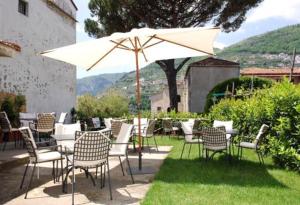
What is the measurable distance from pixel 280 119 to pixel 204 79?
93.7ft

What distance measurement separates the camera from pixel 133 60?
833cm

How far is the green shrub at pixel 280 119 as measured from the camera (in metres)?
7.10

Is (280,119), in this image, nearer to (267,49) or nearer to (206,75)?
(206,75)

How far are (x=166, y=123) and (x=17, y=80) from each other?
18.5 ft

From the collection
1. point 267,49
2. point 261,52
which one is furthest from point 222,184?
point 267,49

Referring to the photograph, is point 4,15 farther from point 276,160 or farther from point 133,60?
point 276,160

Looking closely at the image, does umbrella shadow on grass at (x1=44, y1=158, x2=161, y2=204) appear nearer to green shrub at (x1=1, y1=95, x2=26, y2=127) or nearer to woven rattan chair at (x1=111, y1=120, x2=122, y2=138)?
woven rattan chair at (x1=111, y1=120, x2=122, y2=138)

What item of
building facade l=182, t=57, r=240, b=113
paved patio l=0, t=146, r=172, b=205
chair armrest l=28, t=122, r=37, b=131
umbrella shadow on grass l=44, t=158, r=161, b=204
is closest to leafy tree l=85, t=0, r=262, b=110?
building facade l=182, t=57, r=240, b=113

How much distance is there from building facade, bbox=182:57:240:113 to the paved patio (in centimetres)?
2878

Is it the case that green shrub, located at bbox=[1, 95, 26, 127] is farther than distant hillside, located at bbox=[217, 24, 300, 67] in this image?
No

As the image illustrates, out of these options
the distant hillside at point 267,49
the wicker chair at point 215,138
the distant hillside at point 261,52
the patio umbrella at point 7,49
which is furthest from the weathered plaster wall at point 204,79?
the distant hillside at point 267,49

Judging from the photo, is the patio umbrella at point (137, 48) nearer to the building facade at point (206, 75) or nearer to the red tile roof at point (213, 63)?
the building facade at point (206, 75)

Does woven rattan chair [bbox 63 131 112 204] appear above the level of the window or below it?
below

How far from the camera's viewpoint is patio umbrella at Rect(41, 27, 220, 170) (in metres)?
6.61
